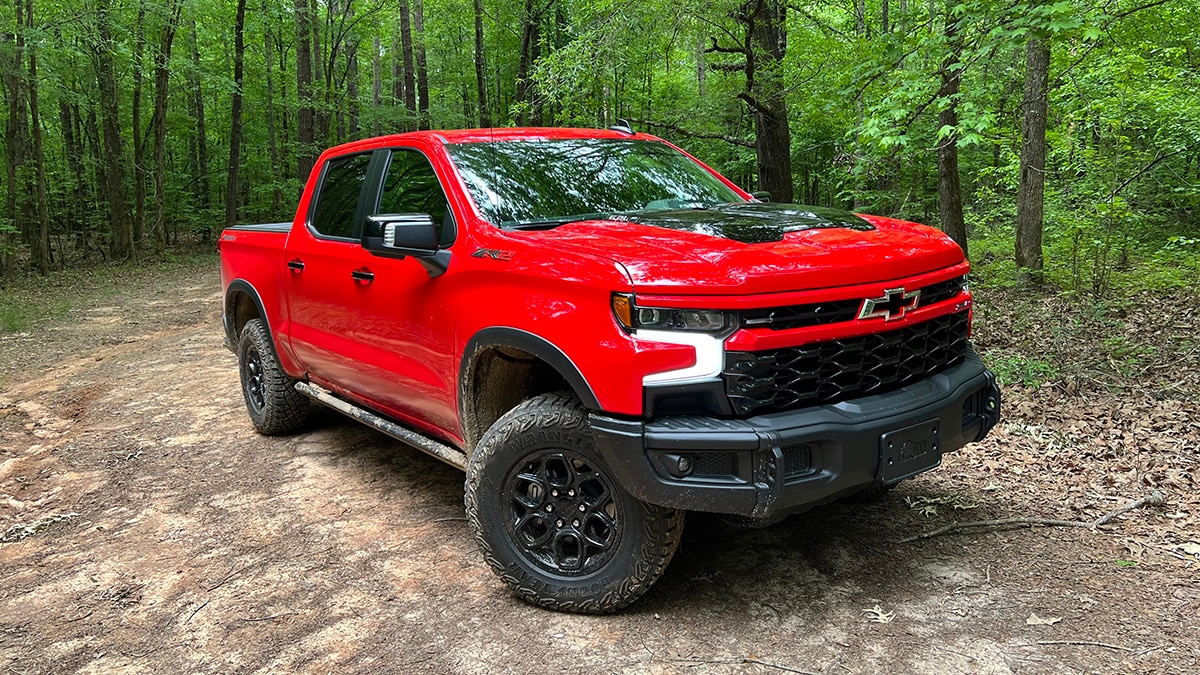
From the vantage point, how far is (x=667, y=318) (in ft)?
8.94

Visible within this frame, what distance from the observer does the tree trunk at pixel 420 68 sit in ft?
83.3

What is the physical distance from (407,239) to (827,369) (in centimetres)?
173

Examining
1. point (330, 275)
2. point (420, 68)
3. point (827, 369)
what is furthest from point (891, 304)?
point (420, 68)

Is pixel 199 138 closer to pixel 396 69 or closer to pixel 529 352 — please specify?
pixel 396 69

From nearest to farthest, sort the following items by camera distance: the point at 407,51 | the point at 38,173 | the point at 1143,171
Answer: the point at 1143,171 → the point at 38,173 → the point at 407,51

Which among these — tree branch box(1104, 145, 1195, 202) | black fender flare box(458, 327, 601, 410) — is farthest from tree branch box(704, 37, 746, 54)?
black fender flare box(458, 327, 601, 410)

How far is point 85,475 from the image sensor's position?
5199mm

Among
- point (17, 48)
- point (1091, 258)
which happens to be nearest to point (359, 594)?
point (1091, 258)

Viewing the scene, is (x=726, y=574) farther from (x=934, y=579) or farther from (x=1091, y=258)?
(x=1091, y=258)

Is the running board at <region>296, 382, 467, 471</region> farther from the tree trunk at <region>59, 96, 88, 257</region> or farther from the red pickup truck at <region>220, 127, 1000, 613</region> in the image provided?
the tree trunk at <region>59, 96, 88, 257</region>

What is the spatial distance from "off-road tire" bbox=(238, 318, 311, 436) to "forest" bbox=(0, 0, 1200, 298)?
172 inches

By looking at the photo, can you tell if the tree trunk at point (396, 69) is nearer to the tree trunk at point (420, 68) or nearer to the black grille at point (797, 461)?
the tree trunk at point (420, 68)

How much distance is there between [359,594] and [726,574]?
1.53 metres

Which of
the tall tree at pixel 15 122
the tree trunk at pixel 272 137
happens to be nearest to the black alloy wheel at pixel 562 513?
the tall tree at pixel 15 122
